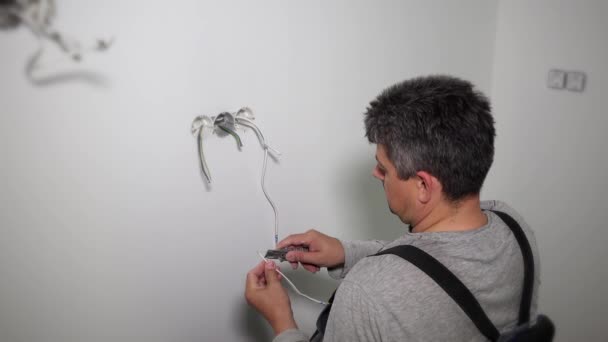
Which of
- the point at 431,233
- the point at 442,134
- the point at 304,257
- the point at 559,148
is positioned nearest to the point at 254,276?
the point at 304,257

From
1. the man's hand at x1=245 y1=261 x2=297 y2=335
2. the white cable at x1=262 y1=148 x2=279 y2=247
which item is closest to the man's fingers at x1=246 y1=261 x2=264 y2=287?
the man's hand at x1=245 y1=261 x2=297 y2=335

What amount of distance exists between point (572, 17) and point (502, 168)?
66 centimetres

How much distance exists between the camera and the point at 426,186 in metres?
0.87

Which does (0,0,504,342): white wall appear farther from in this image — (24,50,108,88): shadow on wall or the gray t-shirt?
the gray t-shirt

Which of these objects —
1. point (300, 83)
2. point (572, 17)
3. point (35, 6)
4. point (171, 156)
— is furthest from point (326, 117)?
point (572, 17)

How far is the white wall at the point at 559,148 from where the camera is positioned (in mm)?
1764

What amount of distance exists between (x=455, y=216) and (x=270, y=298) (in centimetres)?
44

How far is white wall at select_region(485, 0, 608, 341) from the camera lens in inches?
69.4

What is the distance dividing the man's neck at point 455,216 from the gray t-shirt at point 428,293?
0.08ft

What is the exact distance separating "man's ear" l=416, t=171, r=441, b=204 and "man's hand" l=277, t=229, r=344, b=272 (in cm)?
37

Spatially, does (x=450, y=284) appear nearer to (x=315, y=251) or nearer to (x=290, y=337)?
(x=290, y=337)

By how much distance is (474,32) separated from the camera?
5.70 ft

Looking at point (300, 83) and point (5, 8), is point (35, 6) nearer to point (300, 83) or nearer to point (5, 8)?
point (5, 8)

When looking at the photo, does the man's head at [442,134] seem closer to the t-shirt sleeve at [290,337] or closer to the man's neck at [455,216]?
the man's neck at [455,216]
